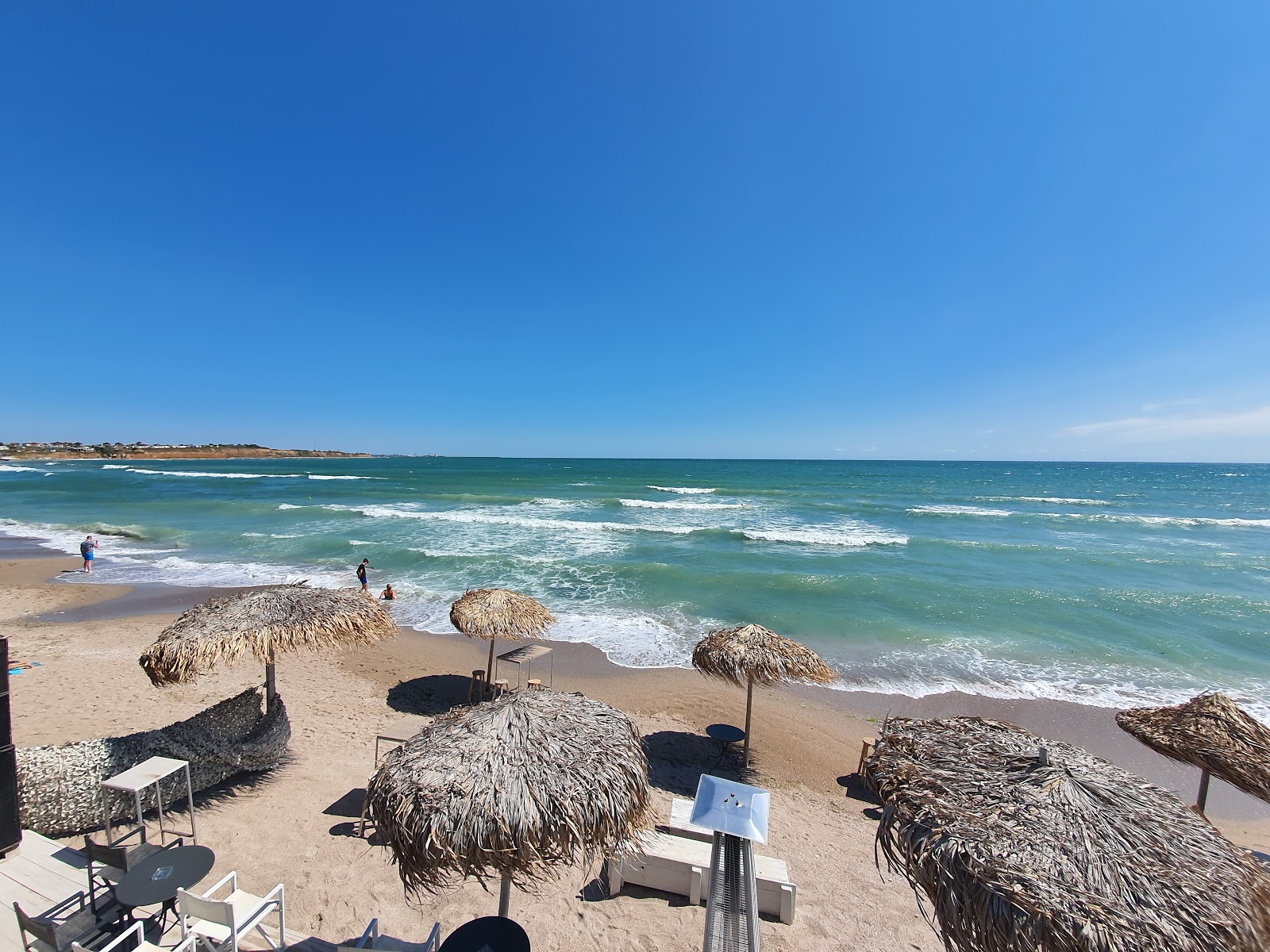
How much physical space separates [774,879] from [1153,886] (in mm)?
3121

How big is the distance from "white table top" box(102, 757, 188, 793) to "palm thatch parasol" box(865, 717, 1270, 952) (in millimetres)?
6356

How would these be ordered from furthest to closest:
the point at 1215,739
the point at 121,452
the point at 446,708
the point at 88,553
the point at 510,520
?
1. the point at 121,452
2. the point at 510,520
3. the point at 88,553
4. the point at 446,708
5. the point at 1215,739

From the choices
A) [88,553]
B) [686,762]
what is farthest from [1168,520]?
[88,553]

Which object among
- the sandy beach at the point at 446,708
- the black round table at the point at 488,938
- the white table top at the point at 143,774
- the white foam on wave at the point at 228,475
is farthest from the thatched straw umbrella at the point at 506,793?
the white foam on wave at the point at 228,475

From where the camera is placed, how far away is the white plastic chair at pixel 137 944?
3.45 metres

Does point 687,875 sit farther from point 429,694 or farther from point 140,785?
point 429,694

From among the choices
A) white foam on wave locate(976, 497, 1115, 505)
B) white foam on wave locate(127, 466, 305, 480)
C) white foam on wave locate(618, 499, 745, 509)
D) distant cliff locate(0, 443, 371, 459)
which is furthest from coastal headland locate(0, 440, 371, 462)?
white foam on wave locate(976, 497, 1115, 505)

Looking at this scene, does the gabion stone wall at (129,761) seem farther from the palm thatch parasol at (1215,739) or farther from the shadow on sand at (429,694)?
the palm thatch parasol at (1215,739)

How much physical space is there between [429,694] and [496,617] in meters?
2.29

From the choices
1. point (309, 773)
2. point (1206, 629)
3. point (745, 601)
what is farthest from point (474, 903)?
point (1206, 629)

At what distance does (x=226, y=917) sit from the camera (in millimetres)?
3764

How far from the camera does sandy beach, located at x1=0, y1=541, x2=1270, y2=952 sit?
16.3ft

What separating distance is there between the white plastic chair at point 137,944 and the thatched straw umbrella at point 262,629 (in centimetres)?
247

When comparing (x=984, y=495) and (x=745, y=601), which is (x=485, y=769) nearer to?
(x=745, y=601)
